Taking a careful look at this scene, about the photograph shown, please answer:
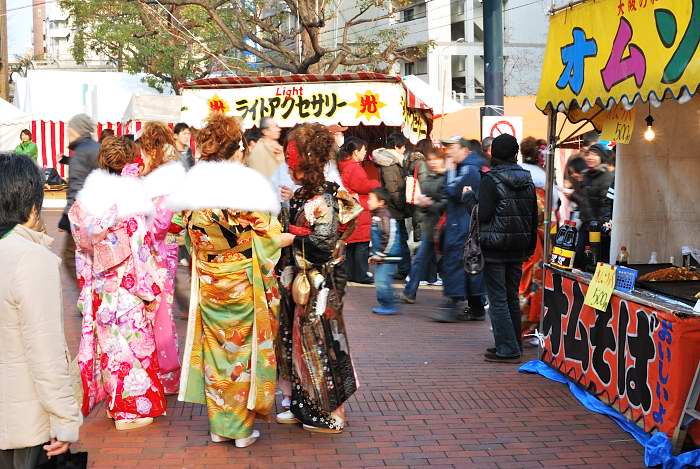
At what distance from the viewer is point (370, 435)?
576 cm

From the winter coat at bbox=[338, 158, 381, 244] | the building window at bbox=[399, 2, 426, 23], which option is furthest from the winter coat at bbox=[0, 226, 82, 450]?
the building window at bbox=[399, 2, 426, 23]

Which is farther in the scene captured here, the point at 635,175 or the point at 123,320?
the point at 635,175

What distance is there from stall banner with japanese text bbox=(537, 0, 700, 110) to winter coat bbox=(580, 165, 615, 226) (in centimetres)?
105

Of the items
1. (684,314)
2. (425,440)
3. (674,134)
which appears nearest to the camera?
(684,314)

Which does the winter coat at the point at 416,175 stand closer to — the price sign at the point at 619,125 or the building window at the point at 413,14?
the price sign at the point at 619,125

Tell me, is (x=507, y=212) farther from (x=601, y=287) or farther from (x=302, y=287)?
(x=302, y=287)

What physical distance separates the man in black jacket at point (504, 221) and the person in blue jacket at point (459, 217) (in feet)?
5.88

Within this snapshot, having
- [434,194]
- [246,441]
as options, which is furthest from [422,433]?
[434,194]

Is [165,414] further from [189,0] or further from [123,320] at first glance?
[189,0]

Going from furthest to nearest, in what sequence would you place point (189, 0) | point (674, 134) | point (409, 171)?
point (189, 0)
point (409, 171)
point (674, 134)

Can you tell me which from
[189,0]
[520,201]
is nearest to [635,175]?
[520,201]

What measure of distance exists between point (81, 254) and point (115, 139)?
0.84m

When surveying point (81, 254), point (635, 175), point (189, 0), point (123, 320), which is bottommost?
point (123, 320)

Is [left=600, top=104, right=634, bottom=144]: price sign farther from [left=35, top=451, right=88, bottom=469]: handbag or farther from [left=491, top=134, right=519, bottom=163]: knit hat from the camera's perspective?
[left=35, top=451, right=88, bottom=469]: handbag
